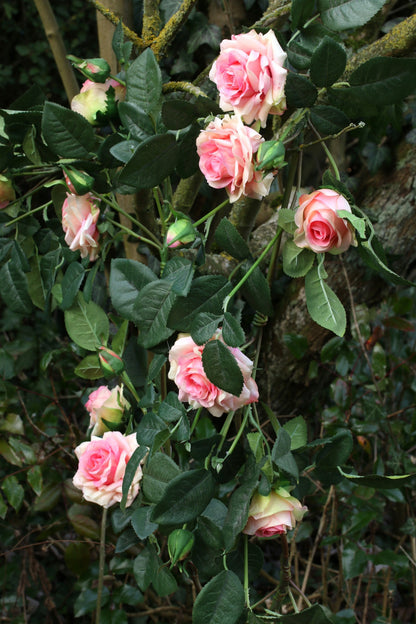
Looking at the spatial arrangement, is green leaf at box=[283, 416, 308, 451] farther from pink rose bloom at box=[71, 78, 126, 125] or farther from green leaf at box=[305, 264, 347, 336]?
pink rose bloom at box=[71, 78, 126, 125]

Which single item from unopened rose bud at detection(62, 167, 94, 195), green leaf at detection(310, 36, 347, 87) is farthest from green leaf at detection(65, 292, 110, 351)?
green leaf at detection(310, 36, 347, 87)

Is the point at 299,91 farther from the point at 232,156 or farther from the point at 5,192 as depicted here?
the point at 5,192

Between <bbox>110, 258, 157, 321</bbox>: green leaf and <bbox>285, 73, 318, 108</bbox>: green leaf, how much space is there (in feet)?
0.76

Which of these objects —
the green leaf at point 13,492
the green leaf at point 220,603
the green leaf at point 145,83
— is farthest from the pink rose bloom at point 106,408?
the green leaf at point 13,492

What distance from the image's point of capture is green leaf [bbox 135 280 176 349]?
0.55 meters

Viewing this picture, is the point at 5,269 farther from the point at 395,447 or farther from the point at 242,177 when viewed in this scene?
the point at 395,447

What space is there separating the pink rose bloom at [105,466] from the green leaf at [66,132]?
0.33m

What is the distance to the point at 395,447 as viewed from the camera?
1.17m

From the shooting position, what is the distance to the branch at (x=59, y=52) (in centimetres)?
103

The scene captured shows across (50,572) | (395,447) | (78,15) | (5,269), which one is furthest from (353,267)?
(78,15)

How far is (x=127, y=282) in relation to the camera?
0.63 meters

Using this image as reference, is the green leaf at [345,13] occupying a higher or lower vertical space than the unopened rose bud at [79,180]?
higher

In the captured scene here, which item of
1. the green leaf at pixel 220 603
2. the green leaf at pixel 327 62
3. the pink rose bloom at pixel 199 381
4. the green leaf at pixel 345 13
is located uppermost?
the green leaf at pixel 345 13

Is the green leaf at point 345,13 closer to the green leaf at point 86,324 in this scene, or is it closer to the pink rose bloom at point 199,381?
the pink rose bloom at point 199,381
